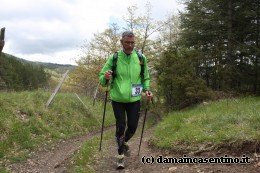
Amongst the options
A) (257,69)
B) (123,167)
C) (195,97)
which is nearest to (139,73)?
(123,167)

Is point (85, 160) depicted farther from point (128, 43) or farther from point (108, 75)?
point (128, 43)

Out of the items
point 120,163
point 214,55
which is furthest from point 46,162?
point 214,55

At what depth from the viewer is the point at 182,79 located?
17250 mm

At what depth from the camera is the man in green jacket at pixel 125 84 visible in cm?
646

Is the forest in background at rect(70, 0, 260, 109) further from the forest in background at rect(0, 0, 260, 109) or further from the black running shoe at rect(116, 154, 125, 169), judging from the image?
the black running shoe at rect(116, 154, 125, 169)

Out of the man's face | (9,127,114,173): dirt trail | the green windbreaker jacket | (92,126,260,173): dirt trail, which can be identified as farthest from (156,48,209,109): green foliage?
the man's face

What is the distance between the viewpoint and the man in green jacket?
6.46m

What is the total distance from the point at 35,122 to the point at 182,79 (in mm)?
9497

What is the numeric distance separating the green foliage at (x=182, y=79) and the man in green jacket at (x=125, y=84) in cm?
1057

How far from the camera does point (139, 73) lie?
669 cm

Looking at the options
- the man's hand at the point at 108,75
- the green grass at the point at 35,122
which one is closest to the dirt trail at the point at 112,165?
the green grass at the point at 35,122

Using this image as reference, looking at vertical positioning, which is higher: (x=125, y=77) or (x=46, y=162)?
(x=125, y=77)

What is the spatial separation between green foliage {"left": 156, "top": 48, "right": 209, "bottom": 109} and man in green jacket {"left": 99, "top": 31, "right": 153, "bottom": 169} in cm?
1057

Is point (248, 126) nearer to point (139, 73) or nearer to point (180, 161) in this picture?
point (180, 161)
